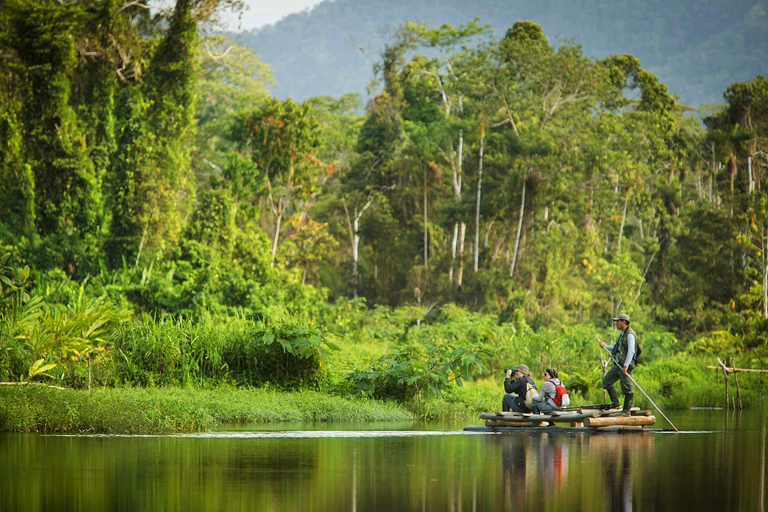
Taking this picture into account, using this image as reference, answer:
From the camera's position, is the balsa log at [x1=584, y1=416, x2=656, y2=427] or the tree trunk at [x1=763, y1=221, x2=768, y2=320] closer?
the balsa log at [x1=584, y1=416, x2=656, y2=427]

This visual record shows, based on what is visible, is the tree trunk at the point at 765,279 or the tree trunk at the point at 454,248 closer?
the tree trunk at the point at 765,279

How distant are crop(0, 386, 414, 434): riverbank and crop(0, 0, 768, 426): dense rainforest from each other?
0.77 meters

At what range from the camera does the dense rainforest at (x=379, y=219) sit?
19141 millimetres

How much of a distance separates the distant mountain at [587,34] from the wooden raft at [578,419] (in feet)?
192

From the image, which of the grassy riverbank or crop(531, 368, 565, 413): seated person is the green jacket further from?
the grassy riverbank

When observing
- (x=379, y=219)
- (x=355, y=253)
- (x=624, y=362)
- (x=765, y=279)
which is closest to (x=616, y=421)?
(x=624, y=362)

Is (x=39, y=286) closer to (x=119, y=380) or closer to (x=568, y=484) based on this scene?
(x=119, y=380)

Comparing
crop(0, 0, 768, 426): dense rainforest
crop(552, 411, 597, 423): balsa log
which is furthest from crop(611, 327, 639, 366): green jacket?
crop(0, 0, 768, 426): dense rainforest

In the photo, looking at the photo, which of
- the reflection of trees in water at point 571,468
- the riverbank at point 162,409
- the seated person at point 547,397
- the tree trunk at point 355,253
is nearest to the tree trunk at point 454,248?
the tree trunk at point 355,253

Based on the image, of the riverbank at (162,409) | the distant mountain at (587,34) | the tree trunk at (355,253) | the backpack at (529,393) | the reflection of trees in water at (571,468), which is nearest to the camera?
the reflection of trees in water at (571,468)

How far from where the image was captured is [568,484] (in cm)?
953

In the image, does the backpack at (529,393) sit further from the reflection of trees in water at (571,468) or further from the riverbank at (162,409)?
the riverbank at (162,409)

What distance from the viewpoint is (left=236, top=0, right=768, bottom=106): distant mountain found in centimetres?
11131

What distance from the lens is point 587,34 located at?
139 meters
